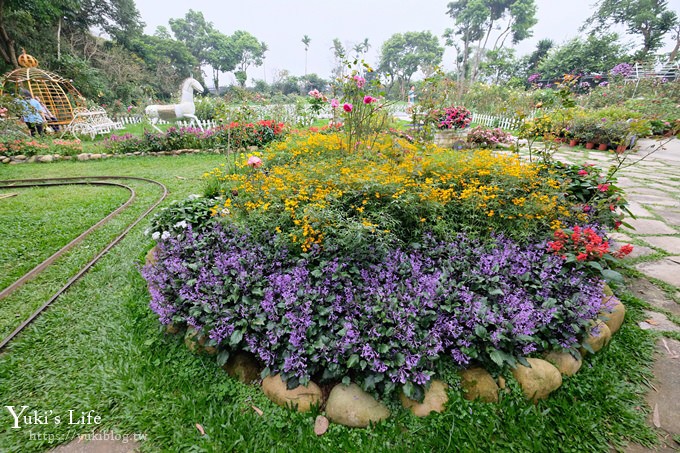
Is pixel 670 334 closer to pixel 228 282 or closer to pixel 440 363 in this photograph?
pixel 440 363

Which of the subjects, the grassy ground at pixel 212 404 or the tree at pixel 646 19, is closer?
the grassy ground at pixel 212 404

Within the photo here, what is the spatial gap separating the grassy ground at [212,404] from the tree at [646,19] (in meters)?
28.5

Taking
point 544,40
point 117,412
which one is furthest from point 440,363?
point 544,40

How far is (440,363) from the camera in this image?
1.55 m

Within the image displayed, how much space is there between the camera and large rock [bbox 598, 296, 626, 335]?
1.77m

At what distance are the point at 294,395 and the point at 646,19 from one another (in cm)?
3241

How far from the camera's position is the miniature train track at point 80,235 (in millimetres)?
2250

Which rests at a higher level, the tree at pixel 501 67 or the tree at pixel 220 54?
the tree at pixel 220 54

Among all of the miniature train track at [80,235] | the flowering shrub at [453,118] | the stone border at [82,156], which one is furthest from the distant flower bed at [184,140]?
the flowering shrub at [453,118]

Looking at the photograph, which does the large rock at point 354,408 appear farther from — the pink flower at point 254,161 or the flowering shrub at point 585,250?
the pink flower at point 254,161

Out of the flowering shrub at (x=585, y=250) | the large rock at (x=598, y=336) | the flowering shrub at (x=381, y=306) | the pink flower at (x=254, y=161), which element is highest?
the pink flower at (x=254, y=161)

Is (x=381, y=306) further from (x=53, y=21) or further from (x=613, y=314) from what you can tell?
(x=53, y=21)

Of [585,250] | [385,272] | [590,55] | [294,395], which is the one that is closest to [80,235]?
[294,395]

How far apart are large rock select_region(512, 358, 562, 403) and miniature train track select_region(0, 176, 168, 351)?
10.3 ft
